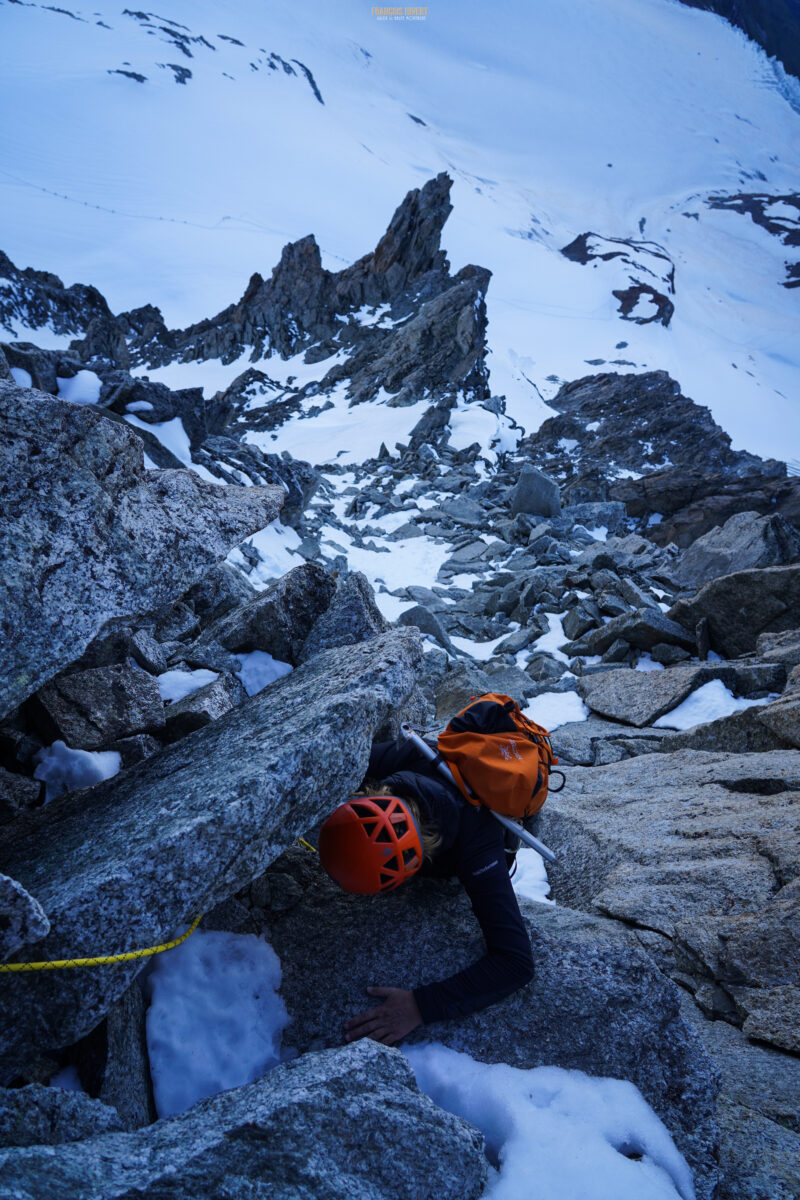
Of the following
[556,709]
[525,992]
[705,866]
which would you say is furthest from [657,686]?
[525,992]

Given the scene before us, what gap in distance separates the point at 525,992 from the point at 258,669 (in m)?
2.54

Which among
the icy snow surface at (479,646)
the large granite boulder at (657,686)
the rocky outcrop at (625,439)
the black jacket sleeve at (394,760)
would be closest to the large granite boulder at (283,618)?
the black jacket sleeve at (394,760)

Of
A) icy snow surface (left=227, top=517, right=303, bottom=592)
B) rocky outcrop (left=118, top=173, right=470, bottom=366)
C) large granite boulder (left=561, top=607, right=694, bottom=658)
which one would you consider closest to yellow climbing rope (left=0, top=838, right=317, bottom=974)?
icy snow surface (left=227, top=517, right=303, bottom=592)

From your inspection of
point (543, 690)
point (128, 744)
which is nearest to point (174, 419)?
point (543, 690)

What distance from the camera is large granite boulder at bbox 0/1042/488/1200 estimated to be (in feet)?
5.36

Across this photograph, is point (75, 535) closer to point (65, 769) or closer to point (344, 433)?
point (65, 769)

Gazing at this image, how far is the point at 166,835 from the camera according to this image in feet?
7.35

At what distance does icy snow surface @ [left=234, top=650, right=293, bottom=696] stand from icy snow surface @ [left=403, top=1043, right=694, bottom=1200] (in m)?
2.34

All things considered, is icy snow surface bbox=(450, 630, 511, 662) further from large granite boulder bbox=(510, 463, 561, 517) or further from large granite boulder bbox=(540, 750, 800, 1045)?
large granite boulder bbox=(510, 463, 561, 517)

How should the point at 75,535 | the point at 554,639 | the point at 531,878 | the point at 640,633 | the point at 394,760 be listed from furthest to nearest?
the point at 554,639
the point at 640,633
the point at 531,878
the point at 394,760
the point at 75,535

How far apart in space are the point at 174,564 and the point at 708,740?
541 centimetres

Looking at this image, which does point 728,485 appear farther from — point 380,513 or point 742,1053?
point 742,1053

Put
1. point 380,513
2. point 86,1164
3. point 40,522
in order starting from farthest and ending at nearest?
point 380,513, point 40,522, point 86,1164

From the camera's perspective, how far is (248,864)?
2414 mm
